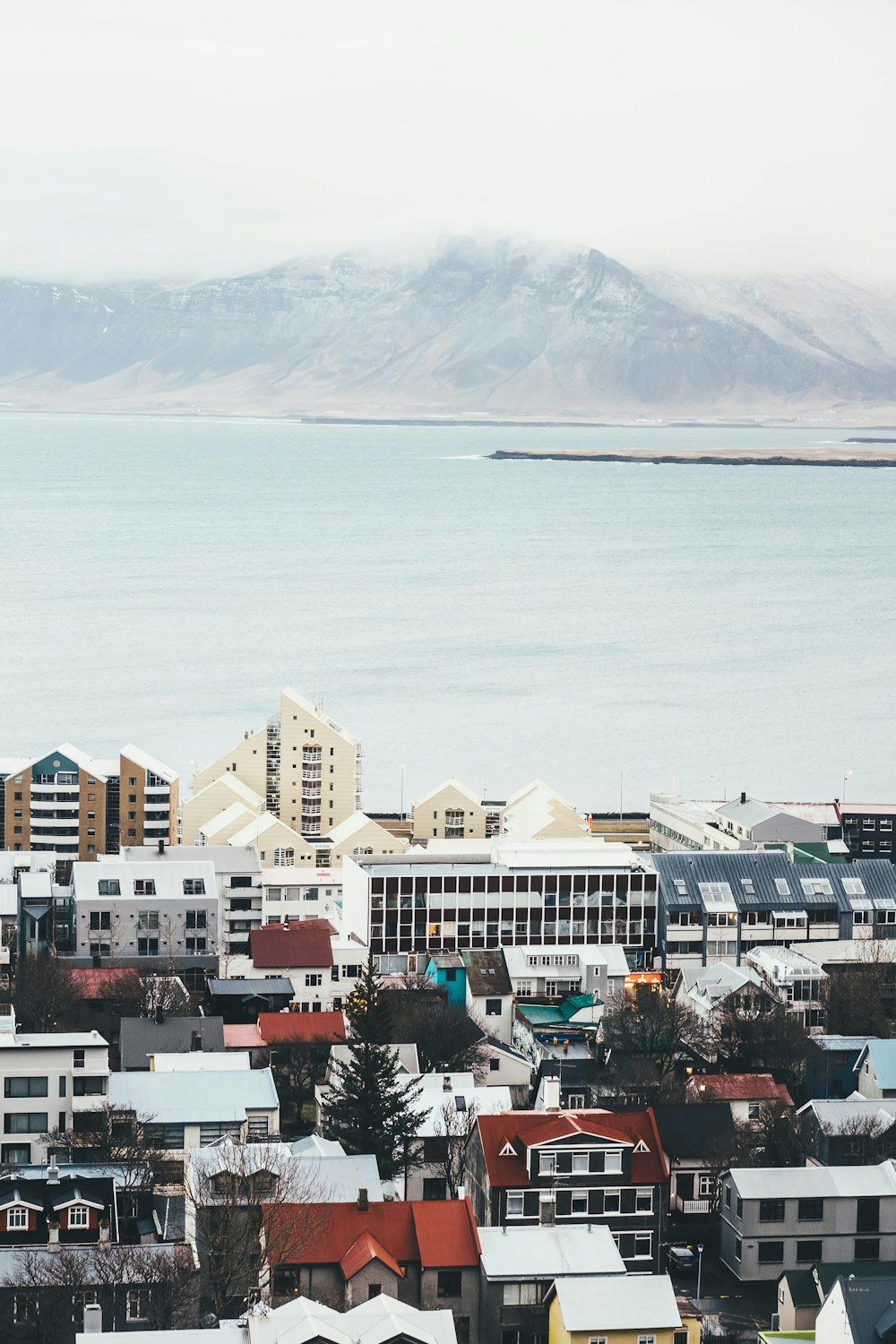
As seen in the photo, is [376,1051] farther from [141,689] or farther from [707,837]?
[141,689]

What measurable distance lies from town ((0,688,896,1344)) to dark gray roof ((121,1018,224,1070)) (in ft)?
0.10

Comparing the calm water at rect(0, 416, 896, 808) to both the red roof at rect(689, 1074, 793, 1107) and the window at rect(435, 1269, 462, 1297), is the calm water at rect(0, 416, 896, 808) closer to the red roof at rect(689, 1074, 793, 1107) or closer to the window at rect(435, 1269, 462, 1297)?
the red roof at rect(689, 1074, 793, 1107)

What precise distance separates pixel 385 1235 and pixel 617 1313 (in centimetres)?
155

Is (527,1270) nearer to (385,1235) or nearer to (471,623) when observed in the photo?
(385,1235)

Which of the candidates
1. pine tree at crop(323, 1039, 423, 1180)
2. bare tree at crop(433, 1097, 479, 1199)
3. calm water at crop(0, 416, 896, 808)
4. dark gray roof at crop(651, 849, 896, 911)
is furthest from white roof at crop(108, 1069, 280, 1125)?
calm water at crop(0, 416, 896, 808)

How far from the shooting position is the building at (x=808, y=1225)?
47.4ft

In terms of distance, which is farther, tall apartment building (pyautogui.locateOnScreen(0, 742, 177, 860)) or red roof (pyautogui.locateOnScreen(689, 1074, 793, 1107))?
tall apartment building (pyautogui.locateOnScreen(0, 742, 177, 860))

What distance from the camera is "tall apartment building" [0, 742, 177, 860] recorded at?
27.5m

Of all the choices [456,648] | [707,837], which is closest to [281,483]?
[456,648]

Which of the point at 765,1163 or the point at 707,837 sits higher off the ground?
the point at 707,837

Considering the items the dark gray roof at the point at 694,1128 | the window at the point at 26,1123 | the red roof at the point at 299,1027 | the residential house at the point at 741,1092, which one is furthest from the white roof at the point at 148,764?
the dark gray roof at the point at 694,1128

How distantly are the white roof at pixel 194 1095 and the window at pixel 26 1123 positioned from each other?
0.62 meters

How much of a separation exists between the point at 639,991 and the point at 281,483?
320ft

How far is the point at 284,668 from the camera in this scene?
53250mm
